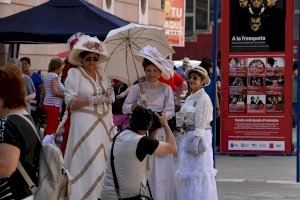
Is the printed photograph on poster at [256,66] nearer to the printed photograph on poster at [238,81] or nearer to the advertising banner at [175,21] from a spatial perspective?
the printed photograph on poster at [238,81]

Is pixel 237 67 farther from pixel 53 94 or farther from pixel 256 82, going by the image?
pixel 53 94

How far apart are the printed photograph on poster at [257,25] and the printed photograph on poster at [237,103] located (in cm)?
75

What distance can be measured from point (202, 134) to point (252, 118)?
5502mm

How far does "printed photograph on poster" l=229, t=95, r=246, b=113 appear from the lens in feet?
51.7

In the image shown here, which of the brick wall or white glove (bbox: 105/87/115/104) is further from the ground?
the brick wall

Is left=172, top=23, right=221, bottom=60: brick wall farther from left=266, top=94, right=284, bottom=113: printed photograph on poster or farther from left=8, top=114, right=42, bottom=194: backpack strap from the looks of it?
left=8, top=114, right=42, bottom=194: backpack strap

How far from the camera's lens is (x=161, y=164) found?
989 cm

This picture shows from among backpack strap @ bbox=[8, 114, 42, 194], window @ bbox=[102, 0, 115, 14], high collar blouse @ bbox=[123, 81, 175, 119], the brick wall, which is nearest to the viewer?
backpack strap @ bbox=[8, 114, 42, 194]

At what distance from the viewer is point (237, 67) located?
15672 mm

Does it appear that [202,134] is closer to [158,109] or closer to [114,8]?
[158,109]

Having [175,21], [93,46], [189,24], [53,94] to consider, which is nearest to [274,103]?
[53,94]

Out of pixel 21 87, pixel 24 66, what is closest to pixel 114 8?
pixel 24 66

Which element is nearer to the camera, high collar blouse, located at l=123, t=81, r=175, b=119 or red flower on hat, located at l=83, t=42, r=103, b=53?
red flower on hat, located at l=83, t=42, r=103, b=53

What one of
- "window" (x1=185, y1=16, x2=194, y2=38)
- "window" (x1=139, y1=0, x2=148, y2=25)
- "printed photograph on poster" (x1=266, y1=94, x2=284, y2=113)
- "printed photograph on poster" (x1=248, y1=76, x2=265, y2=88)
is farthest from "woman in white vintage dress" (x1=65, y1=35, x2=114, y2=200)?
"window" (x1=185, y1=16, x2=194, y2=38)
